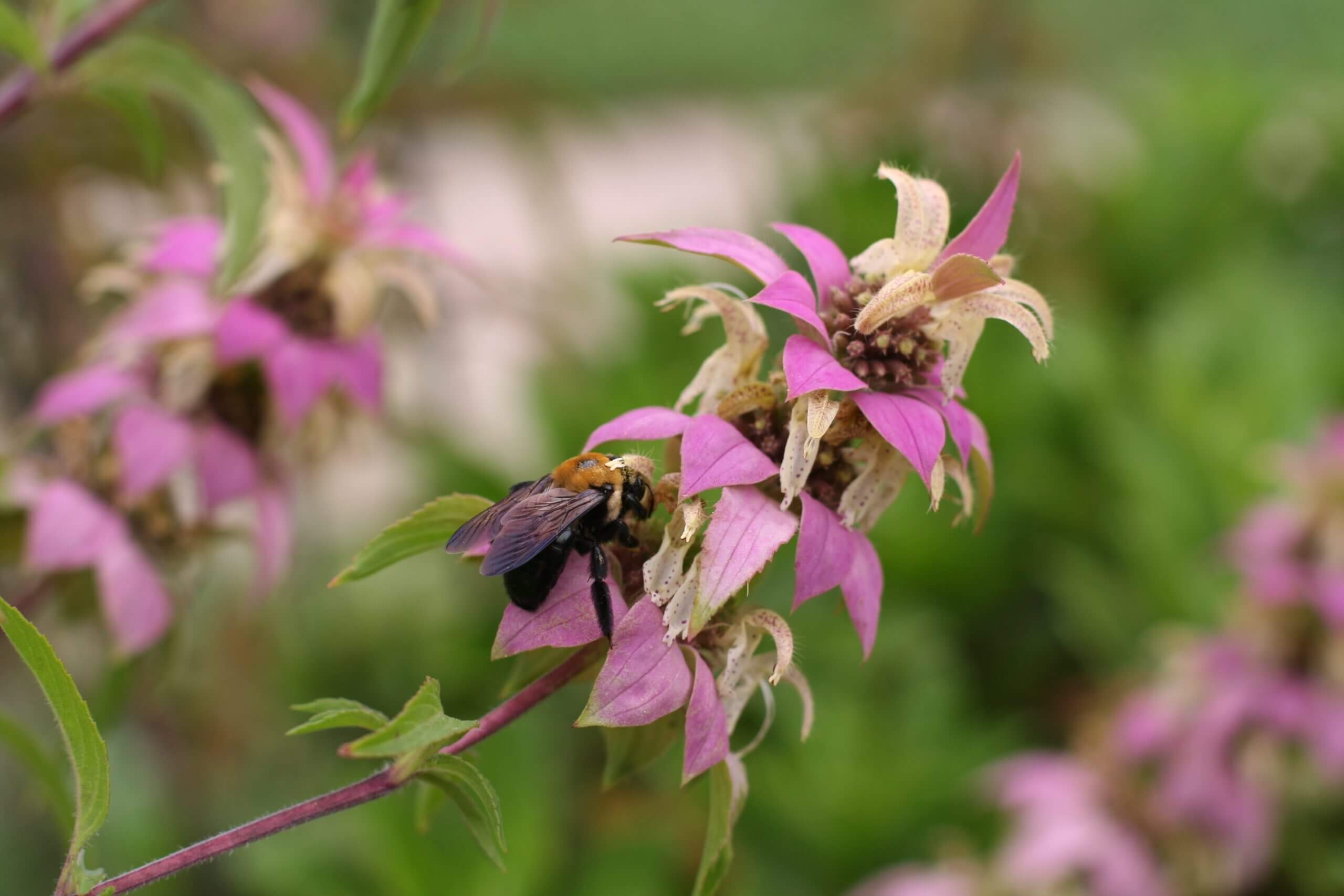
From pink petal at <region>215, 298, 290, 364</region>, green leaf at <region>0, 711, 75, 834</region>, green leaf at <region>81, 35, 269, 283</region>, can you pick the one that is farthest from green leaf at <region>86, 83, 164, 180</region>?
green leaf at <region>0, 711, 75, 834</region>

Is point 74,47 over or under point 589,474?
over

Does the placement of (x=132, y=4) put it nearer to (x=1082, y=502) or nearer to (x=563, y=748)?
(x=563, y=748)

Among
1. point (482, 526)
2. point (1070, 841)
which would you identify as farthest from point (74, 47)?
point (1070, 841)

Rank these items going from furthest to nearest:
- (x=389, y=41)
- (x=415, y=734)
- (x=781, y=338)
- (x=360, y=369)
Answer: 1. (x=781, y=338)
2. (x=360, y=369)
3. (x=389, y=41)
4. (x=415, y=734)

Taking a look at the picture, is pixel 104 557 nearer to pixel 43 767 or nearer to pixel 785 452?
pixel 43 767

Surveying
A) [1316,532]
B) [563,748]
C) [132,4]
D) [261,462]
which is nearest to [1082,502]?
[1316,532]
